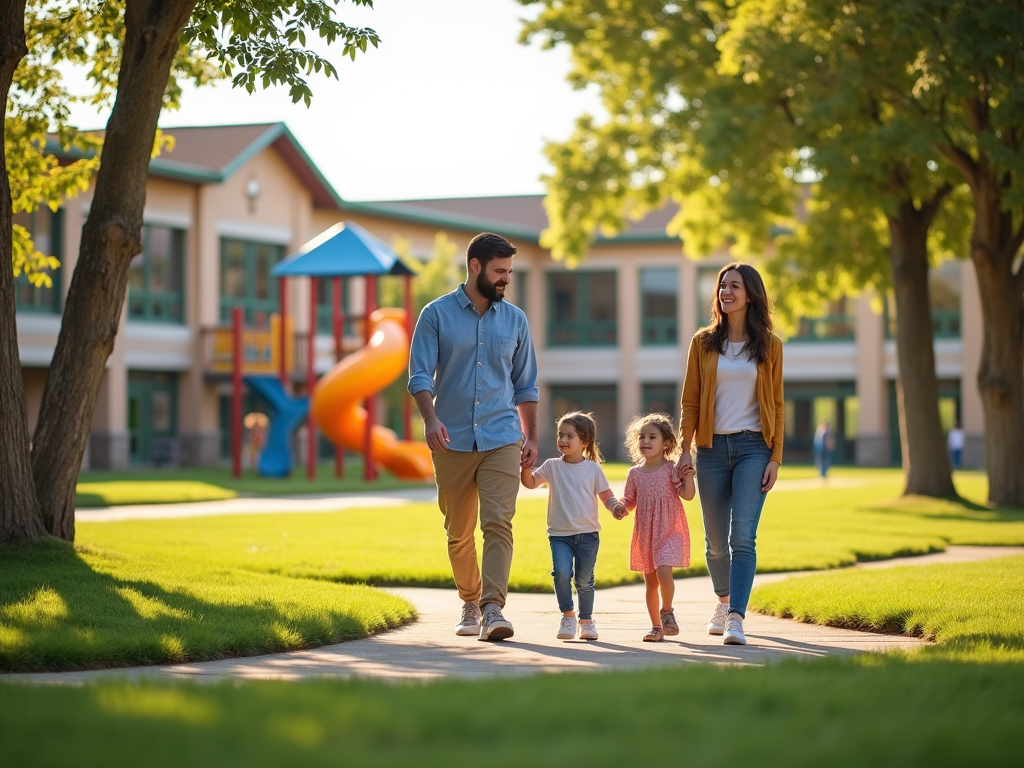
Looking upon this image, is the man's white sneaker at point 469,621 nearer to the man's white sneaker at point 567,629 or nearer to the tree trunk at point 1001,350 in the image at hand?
the man's white sneaker at point 567,629

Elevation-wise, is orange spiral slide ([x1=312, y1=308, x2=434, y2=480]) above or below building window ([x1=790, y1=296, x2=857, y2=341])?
below

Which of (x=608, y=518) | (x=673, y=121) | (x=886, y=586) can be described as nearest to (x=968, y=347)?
(x=673, y=121)

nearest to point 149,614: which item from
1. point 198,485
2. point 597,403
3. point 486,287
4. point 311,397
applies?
point 486,287

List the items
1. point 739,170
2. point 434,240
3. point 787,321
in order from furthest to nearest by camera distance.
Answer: point 434,240 < point 787,321 < point 739,170

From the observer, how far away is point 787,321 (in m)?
24.5

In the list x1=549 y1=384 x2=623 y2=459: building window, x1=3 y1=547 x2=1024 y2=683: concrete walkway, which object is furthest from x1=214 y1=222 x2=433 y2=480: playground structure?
x1=3 y1=547 x2=1024 y2=683: concrete walkway

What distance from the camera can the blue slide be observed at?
3169 cm

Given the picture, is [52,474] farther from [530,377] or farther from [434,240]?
[434,240]

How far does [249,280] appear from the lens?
39156 millimetres

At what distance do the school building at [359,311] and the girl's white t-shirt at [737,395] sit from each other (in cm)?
1889

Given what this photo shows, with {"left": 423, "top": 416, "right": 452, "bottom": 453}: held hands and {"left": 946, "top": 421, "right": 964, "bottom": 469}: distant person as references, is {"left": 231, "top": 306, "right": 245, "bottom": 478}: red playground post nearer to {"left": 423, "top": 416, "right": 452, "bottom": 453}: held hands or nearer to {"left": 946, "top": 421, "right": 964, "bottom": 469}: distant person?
{"left": 946, "top": 421, "right": 964, "bottom": 469}: distant person

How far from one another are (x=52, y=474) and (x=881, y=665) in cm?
667

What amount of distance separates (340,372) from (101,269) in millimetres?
19347

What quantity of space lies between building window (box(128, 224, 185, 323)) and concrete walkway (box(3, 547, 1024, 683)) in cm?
2804
